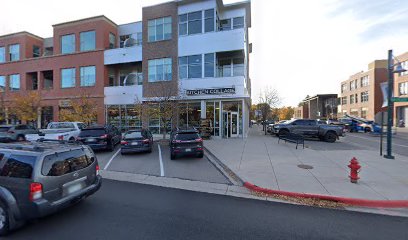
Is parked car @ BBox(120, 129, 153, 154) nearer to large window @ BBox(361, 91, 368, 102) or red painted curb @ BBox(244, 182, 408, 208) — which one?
red painted curb @ BBox(244, 182, 408, 208)

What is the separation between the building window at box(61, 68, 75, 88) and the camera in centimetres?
2519

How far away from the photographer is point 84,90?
2406 centimetres

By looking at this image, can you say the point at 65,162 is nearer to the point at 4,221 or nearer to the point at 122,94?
the point at 4,221

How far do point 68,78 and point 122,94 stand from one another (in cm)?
794

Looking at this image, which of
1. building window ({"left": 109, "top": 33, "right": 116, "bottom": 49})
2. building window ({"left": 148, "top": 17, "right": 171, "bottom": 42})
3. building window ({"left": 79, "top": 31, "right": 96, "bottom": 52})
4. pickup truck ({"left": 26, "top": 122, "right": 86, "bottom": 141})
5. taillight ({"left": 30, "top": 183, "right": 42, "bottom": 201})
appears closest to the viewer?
taillight ({"left": 30, "top": 183, "right": 42, "bottom": 201})

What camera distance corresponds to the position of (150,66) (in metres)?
21.9

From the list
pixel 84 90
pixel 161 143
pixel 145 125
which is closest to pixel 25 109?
pixel 84 90

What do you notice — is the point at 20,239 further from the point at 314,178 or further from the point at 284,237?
the point at 314,178

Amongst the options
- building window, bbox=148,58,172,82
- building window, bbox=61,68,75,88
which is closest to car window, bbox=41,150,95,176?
building window, bbox=148,58,172,82

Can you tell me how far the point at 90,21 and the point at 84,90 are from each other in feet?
26.3

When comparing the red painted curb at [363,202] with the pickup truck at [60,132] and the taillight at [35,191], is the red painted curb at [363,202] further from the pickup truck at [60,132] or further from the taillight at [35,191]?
the pickup truck at [60,132]

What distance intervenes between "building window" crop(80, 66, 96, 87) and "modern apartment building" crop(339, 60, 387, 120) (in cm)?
4924

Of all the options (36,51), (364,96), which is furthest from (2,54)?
(364,96)

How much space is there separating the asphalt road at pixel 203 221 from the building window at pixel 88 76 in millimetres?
22164
